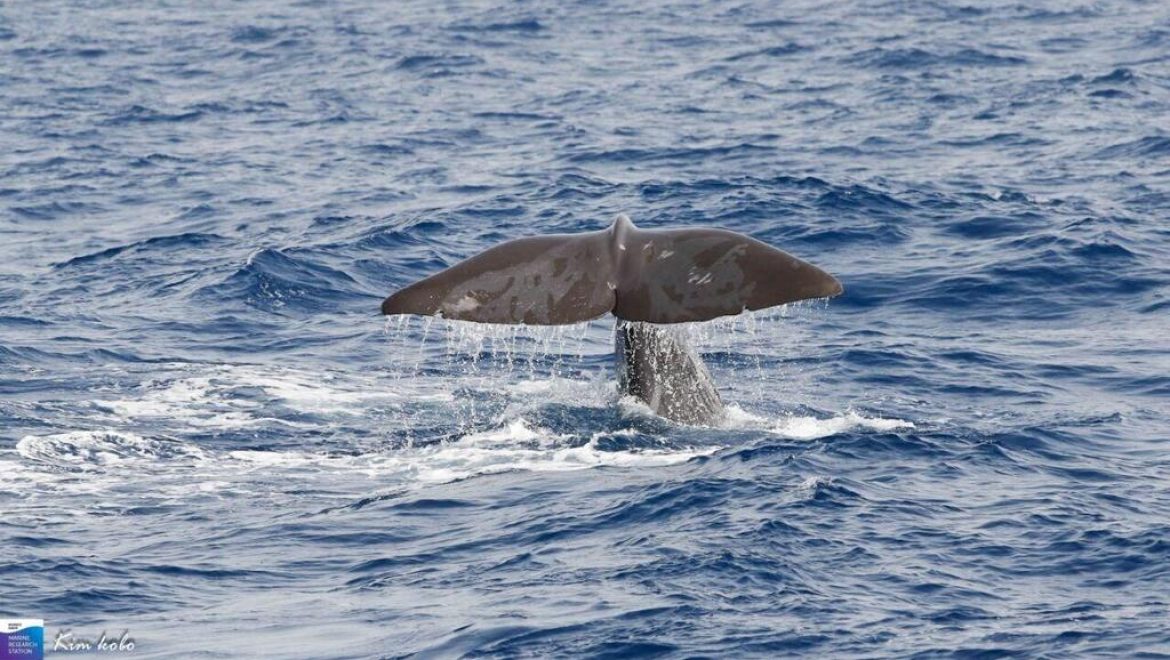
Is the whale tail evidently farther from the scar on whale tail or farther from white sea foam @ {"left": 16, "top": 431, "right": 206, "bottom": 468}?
white sea foam @ {"left": 16, "top": 431, "right": 206, "bottom": 468}

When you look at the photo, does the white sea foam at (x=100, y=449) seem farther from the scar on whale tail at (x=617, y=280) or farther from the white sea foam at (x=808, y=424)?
the white sea foam at (x=808, y=424)

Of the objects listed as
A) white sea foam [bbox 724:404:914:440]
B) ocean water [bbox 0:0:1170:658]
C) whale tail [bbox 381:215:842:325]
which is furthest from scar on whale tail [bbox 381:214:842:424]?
white sea foam [bbox 724:404:914:440]

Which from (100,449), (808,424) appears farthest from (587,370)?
(100,449)

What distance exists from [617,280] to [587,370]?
202 inches

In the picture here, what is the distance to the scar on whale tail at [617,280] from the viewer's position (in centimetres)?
1354

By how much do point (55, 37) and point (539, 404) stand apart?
33752mm

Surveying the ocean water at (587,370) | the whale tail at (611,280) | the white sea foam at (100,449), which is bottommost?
the ocean water at (587,370)

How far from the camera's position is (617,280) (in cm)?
1419

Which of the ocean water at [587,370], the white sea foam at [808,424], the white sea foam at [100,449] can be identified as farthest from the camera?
the white sea foam at [808,424]

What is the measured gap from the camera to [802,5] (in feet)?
163

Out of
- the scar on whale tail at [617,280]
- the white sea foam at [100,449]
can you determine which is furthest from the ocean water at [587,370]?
the scar on whale tail at [617,280]

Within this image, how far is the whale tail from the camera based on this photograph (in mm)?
13602

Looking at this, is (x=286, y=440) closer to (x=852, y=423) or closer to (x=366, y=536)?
(x=366, y=536)

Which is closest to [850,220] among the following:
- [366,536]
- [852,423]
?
[852,423]
